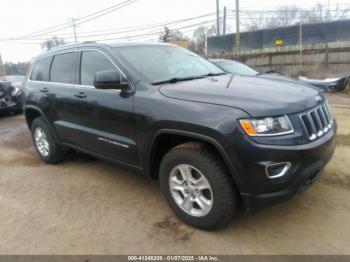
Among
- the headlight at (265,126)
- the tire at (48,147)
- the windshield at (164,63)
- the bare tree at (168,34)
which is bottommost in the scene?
the tire at (48,147)

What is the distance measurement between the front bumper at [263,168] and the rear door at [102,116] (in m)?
1.27

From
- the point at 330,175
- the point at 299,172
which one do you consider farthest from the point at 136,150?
the point at 330,175

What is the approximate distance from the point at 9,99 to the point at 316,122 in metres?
10.0

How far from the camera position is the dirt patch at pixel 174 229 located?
9.92 feet

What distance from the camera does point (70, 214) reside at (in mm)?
3545

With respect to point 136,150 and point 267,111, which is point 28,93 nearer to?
point 136,150

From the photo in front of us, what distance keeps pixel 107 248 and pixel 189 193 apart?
→ 90 cm

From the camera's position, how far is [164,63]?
3795mm

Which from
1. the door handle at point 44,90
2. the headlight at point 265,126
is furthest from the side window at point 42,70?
the headlight at point 265,126

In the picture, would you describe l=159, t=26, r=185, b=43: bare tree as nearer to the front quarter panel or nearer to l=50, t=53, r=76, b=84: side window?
l=50, t=53, r=76, b=84: side window

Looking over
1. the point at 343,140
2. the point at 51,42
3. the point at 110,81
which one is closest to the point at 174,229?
the point at 110,81

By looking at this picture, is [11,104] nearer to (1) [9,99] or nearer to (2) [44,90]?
(1) [9,99]

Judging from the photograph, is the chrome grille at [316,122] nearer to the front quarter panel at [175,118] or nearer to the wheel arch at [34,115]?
the front quarter panel at [175,118]

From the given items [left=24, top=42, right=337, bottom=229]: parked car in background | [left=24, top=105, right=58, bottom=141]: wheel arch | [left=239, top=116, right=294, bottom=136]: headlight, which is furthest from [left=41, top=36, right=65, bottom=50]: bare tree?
[left=239, top=116, right=294, bottom=136]: headlight
